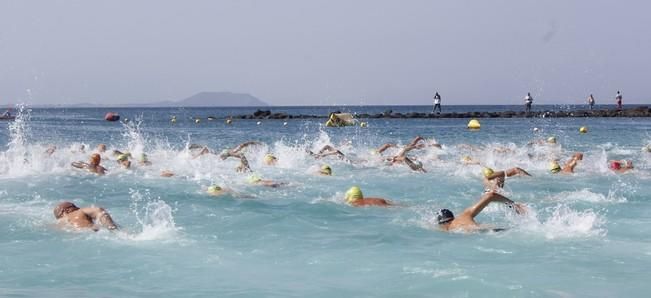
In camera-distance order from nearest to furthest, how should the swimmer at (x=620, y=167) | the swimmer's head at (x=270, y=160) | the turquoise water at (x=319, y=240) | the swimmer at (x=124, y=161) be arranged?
the turquoise water at (x=319, y=240) → the swimmer at (x=620, y=167) → the swimmer at (x=124, y=161) → the swimmer's head at (x=270, y=160)

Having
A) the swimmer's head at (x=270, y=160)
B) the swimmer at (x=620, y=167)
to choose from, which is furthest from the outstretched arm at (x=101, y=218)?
the swimmer at (x=620, y=167)

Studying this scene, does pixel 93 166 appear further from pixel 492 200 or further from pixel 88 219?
pixel 492 200

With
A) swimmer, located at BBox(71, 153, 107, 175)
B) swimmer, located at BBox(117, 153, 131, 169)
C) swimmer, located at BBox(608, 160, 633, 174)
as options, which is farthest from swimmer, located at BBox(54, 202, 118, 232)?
swimmer, located at BBox(608, 160, 633, 174)


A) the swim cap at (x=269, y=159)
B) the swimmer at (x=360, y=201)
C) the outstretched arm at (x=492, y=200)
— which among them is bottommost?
the swimmer at (x=360, y=201)

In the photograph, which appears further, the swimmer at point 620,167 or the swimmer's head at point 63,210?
the swimmer at point 620,167

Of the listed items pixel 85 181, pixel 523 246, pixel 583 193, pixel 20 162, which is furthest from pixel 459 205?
pixel 20 162

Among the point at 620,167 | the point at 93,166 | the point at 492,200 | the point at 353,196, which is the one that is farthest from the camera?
the point at 620,167

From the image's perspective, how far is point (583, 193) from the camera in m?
16.9

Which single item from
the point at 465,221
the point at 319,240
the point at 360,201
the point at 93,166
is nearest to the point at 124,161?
the point at 93,166

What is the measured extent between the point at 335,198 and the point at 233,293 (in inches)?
304

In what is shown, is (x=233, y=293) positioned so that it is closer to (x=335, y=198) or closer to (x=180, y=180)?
(x=335, y=198)

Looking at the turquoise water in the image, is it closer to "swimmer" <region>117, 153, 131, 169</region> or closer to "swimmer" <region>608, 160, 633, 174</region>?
"swimmer" <region>608, 160, 633, 174</region>

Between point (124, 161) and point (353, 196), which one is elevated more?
point (124, 161)

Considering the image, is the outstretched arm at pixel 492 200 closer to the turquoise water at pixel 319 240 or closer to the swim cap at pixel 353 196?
the turquoise water at pixel 319 240
